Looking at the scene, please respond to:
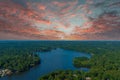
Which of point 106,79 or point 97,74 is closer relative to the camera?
point 106,79

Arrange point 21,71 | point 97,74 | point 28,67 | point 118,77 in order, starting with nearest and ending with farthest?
point 118,77 < point 97,74 < point 21,71 < point 28,67

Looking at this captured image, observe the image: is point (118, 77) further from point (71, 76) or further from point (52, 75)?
point (52, 75)

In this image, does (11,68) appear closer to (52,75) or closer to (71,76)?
(52,75)

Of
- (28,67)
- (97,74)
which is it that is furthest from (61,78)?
(28,67)

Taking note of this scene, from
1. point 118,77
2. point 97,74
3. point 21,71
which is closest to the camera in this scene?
point 118,77

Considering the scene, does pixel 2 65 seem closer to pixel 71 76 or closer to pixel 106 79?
pixel 71 76

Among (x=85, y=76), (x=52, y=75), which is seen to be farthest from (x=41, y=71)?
(x=85, y=76)

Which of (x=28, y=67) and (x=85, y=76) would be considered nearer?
(x=85, y=76)
